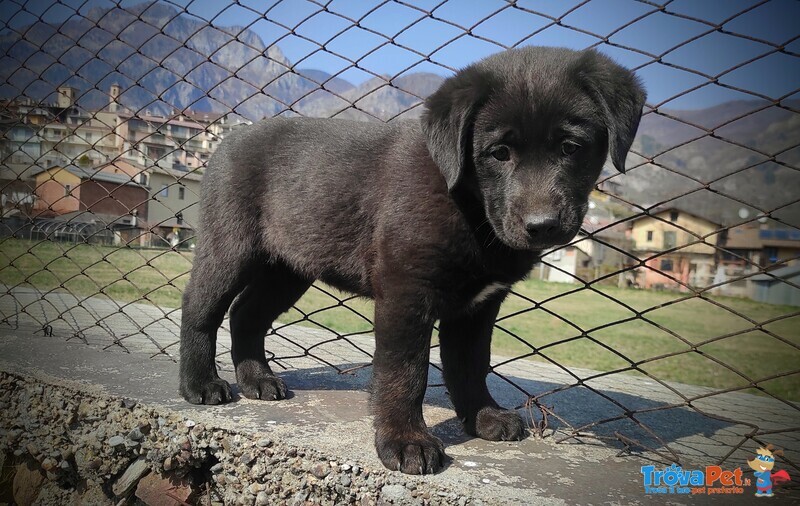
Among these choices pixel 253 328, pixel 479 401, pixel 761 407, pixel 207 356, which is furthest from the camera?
pixel 761 407

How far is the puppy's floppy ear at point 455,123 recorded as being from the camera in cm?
188

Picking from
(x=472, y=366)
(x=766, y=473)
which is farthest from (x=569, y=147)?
(x=766, y=473)

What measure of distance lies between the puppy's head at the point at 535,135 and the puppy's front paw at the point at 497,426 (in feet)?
2.69


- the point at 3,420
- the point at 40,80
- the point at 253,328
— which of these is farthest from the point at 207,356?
the point at 40,80

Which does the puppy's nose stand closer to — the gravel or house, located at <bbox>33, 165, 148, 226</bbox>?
the gravel

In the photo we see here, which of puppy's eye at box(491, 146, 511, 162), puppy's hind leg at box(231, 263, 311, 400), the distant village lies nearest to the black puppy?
puppy's eye at box(491, 146, 511, 162)

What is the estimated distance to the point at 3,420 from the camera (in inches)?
120

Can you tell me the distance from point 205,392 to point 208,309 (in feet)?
1.27

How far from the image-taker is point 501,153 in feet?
6.15

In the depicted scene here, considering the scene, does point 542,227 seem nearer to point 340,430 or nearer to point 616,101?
point 616,101

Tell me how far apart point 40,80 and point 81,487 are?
3.03 metres

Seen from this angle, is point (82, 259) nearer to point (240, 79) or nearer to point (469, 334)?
point (240, 79)

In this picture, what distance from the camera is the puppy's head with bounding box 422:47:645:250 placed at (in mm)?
1784

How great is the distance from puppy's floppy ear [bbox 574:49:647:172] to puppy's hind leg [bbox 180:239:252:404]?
66.3 inches
